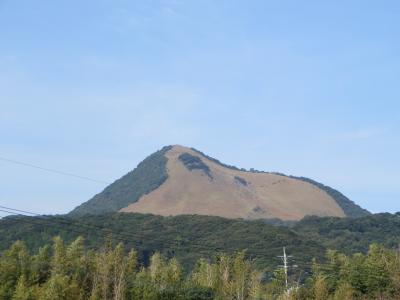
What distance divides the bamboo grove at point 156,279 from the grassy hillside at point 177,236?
30.6m

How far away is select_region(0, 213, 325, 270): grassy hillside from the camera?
274 feet

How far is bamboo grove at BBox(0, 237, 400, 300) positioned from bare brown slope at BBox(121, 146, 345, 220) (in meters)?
115

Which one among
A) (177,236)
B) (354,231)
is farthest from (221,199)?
(177,236)

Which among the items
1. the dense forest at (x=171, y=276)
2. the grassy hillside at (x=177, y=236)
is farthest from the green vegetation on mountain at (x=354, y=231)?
the dense forest at (x=171, y=276)

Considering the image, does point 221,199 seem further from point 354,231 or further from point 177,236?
point 177,236

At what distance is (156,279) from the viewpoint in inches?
1570

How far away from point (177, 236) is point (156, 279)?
56.0 metres

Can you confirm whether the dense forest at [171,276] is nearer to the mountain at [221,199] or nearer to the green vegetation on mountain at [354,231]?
the green vegetation on mountain at [354,231]

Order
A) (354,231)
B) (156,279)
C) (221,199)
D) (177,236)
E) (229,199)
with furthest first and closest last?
(229,199)
(221,199)
(354,231)
(177,236)
(156,279)

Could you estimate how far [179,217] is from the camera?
111m

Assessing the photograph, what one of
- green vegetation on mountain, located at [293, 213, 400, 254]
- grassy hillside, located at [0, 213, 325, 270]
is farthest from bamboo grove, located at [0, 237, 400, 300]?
green vegetation on mountain, located at [293, 213, 400, 254]

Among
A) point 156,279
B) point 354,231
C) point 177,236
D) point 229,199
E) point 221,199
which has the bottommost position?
point 156,279

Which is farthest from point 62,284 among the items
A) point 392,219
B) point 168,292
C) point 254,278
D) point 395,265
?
point 392,219

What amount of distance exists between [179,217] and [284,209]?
2909 inches
